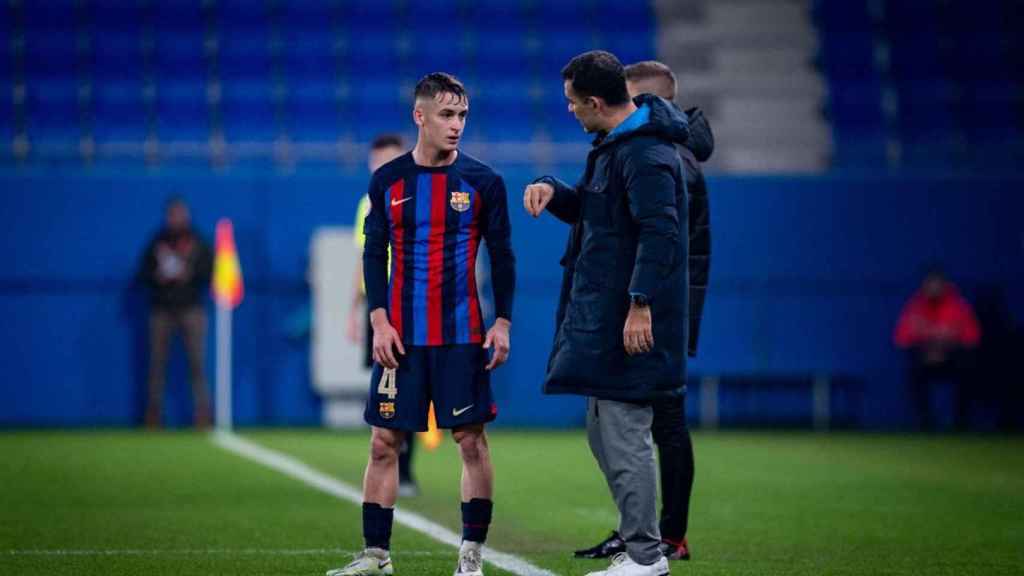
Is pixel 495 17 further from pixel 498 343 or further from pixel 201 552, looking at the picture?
pixel 498 343

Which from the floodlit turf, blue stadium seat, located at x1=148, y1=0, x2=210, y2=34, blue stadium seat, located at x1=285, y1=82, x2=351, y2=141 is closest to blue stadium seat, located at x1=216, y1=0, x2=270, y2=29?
blue stadium seat, located at x1=148, y1=0, x2=210, y2=34

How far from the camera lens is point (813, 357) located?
17.2m

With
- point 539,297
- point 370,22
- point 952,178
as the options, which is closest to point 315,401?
point 539,297

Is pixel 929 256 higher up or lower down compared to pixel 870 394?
higher up

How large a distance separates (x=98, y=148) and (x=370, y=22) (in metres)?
3.28

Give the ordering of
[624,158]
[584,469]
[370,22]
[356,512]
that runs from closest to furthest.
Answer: [624,158] → [356,512] → [584,469] → [370,22]

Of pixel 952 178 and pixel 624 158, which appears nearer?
pixel 624 158

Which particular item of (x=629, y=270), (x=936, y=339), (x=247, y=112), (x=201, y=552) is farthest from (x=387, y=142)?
(x=936, y=339)

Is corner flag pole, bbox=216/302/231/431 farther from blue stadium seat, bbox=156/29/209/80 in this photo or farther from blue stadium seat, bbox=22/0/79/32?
blue stadium seat, bbox=22/0/79/32

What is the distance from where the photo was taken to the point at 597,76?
19.1 ft

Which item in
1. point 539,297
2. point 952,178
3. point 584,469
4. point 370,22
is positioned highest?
point 370,22

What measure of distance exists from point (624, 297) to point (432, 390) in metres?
0.79

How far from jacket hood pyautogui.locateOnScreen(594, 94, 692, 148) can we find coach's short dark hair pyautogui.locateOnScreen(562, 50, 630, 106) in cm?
11

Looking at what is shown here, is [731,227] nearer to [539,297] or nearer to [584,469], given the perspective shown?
[539,297]
